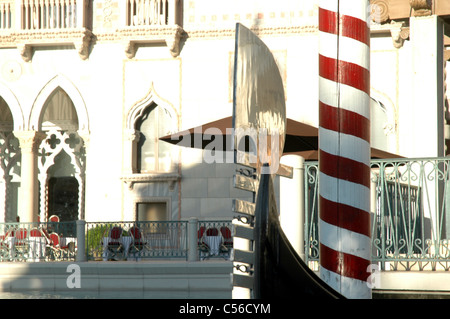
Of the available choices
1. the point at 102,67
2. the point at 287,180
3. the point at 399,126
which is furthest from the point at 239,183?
the point at 102,67

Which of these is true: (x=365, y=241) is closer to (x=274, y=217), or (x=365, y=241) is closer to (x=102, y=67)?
(x=274, y=217)

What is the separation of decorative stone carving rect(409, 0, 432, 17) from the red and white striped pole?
3.03 m

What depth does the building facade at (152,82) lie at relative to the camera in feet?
52.5

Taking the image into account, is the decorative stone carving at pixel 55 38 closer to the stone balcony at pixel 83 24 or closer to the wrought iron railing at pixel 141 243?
the stone balcony at pixel 83 24

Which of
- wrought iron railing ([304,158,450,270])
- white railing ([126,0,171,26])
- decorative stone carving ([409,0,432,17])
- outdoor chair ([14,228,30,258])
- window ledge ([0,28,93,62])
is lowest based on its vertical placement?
outdoor chair ([14,228,30,258])

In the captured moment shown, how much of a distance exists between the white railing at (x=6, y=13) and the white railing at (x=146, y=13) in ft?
9.03

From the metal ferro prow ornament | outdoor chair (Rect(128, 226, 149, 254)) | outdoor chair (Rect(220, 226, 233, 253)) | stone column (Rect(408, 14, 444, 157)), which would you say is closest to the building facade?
outdoor chair (Rect(220, 226, 233, 253))

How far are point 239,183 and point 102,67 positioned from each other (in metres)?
14.5

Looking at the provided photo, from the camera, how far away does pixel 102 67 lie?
16.8 metres

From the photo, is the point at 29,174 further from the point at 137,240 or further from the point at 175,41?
the point at 137,240

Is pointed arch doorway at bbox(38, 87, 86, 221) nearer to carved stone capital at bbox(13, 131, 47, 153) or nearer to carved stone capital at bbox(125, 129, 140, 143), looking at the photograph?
carved stone capital at bbox(13, 131, 47, 153)

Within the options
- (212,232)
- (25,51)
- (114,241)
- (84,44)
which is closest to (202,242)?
(212,232)

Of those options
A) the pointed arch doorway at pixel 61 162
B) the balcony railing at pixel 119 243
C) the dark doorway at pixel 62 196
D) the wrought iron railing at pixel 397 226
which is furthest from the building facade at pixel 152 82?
the wrought iron railing at pixel 397 226

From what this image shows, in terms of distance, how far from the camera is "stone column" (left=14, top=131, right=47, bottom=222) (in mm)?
16688
